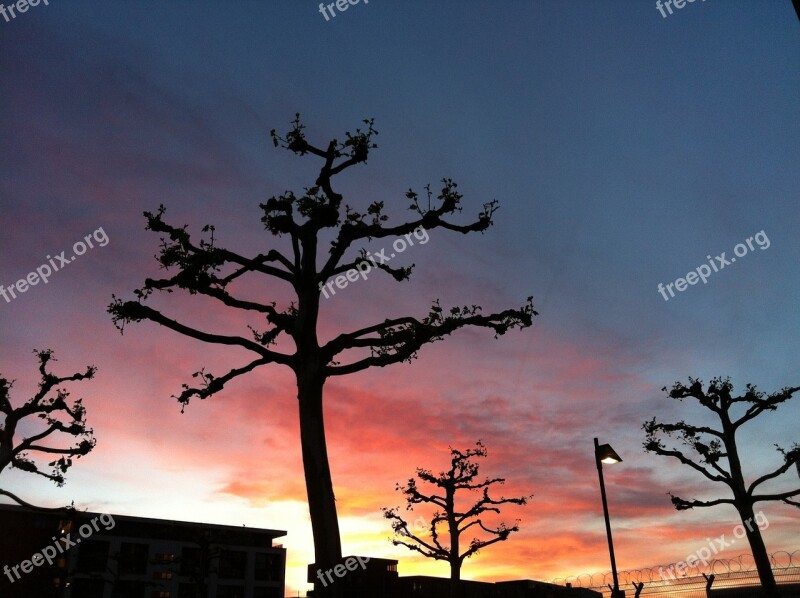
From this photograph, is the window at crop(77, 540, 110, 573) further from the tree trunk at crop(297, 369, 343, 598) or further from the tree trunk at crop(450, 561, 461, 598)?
the tree trunk at crop(297, 369, 343, 598)

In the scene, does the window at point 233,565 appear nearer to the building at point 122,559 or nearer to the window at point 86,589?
the building at point 122,559

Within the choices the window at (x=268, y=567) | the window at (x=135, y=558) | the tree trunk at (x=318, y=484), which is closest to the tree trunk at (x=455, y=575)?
the tree trunk at (x=318, y=484)

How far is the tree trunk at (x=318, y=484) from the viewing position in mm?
10312

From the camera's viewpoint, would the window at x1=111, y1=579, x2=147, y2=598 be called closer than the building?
No

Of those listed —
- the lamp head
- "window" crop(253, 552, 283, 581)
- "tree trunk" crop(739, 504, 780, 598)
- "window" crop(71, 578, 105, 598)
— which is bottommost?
"tree trunk" crop(739, 504, 780, 598)

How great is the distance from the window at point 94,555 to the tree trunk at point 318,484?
80.5 meters

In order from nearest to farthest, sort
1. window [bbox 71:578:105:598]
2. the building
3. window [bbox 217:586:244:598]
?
the building, window [bbox 71:578:105:598], window [bbox 217:586:244:598]

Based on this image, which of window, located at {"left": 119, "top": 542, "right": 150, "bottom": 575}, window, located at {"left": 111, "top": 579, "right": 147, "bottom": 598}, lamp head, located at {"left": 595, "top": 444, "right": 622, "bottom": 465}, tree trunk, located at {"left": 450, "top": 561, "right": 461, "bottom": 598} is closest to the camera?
lamp head, located at {"left": 595, "top": 444, "right": 622, "bottom": 465}

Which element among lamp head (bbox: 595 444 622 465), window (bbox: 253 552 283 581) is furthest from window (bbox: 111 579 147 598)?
lamp head (bbox: 595 444 622 465)

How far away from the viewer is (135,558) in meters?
82.2

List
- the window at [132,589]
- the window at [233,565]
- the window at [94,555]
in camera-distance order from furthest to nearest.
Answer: the window at [233,565] → the window at [132,589] → the window at [94,555]

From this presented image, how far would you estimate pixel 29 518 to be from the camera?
253 ft

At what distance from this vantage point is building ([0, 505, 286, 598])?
242 feet

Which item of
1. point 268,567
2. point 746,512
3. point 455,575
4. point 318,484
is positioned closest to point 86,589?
point 268,567
